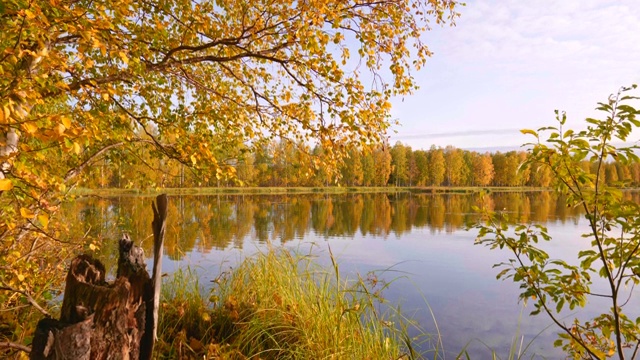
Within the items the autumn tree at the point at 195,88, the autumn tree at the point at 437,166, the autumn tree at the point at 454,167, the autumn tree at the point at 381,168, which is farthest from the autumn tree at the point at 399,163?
the autumn tree at the point at 195,88

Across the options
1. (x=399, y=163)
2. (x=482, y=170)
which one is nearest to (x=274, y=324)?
(x=399, y=163)

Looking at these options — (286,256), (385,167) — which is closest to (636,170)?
(385,167)

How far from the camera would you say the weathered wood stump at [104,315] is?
198 centimetres

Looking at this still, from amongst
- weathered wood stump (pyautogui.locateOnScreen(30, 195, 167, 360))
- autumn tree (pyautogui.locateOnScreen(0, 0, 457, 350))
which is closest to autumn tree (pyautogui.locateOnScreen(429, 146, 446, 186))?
autumn tree (pyautogui.locateOnScreen(0, 0, 457, 350))

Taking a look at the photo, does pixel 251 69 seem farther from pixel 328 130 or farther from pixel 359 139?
pixel 359 139

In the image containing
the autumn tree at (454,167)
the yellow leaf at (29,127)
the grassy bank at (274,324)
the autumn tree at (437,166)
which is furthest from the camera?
the autumn tree at (454,167)

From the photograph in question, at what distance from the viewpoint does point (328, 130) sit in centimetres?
461

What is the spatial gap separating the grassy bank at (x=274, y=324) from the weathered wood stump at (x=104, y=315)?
1187 millimetres

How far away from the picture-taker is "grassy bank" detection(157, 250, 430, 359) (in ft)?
12.2

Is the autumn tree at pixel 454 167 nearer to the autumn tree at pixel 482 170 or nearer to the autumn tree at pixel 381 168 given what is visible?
the autumn tree at pixel 482 170

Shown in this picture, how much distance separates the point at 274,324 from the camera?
4.22m

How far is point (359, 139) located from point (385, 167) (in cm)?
8114

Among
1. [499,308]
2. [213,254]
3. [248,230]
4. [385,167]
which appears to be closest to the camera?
[499,308]

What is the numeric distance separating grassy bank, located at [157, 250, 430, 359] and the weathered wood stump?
3.89ft
